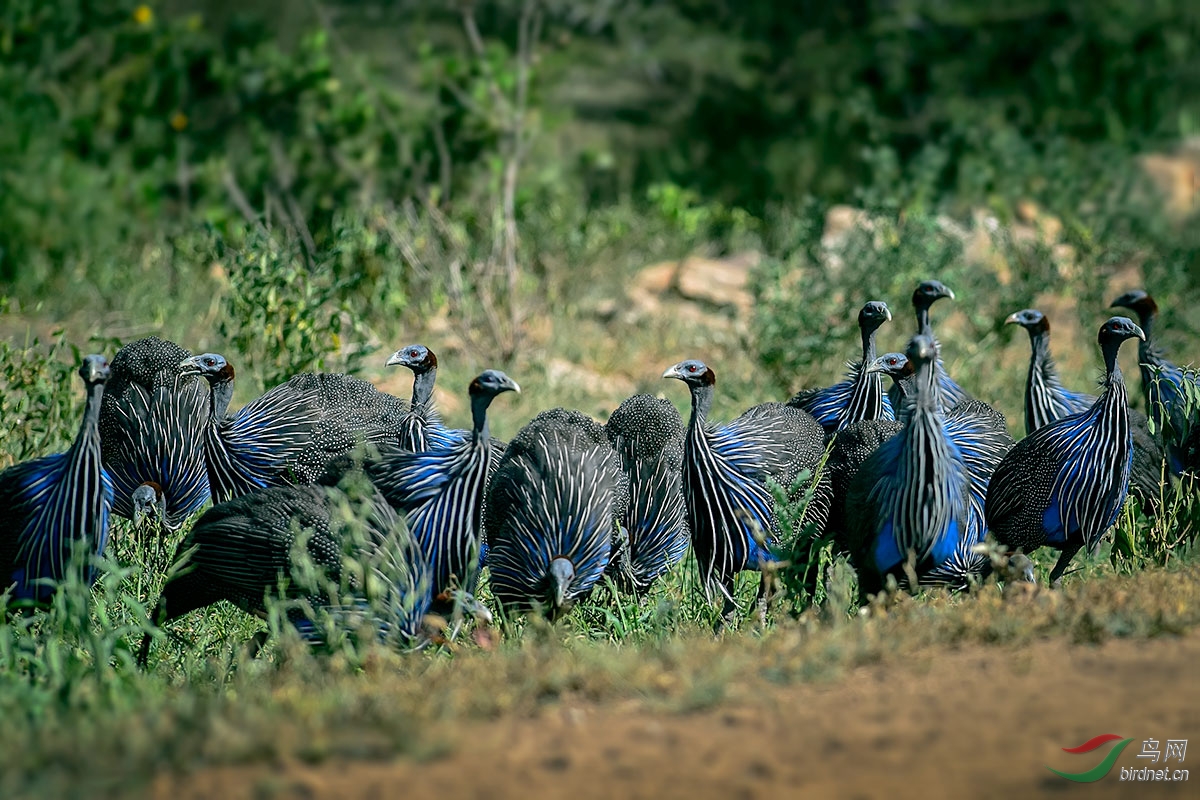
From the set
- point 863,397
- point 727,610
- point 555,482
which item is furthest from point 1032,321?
point 555,482

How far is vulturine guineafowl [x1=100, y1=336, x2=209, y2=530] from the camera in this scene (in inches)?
234

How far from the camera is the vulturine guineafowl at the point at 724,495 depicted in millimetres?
5074

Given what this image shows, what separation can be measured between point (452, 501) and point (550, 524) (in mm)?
384

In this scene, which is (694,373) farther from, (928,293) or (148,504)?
(148,504)

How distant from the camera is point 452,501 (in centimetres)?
474

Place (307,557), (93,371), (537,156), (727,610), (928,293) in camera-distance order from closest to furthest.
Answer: (307,557), (93,371), (727,610), (928,293), (537,156)

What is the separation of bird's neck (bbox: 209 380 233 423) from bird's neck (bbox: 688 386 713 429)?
203 centimetres

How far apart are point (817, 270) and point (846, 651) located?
18.7 feet

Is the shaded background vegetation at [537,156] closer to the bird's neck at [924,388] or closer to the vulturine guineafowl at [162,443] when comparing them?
the vulturine guineafowl at [162,443]

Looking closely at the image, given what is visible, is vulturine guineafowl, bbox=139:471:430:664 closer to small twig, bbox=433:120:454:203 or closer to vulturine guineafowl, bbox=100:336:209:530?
vulturine guineafowl, bbox=100:336:209:530

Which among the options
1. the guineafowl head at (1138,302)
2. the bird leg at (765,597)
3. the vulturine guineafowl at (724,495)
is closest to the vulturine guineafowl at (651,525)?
the vulturine guineafowl at (724,495)

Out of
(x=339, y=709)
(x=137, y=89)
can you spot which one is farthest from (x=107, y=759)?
(x=137, y=89)

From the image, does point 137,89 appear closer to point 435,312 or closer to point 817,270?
point 435,312

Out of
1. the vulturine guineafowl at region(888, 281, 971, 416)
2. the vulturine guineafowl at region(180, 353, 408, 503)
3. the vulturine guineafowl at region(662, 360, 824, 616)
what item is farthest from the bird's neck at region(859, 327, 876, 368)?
the vulturine guineafowl at region(180, 353, 408, 503)
